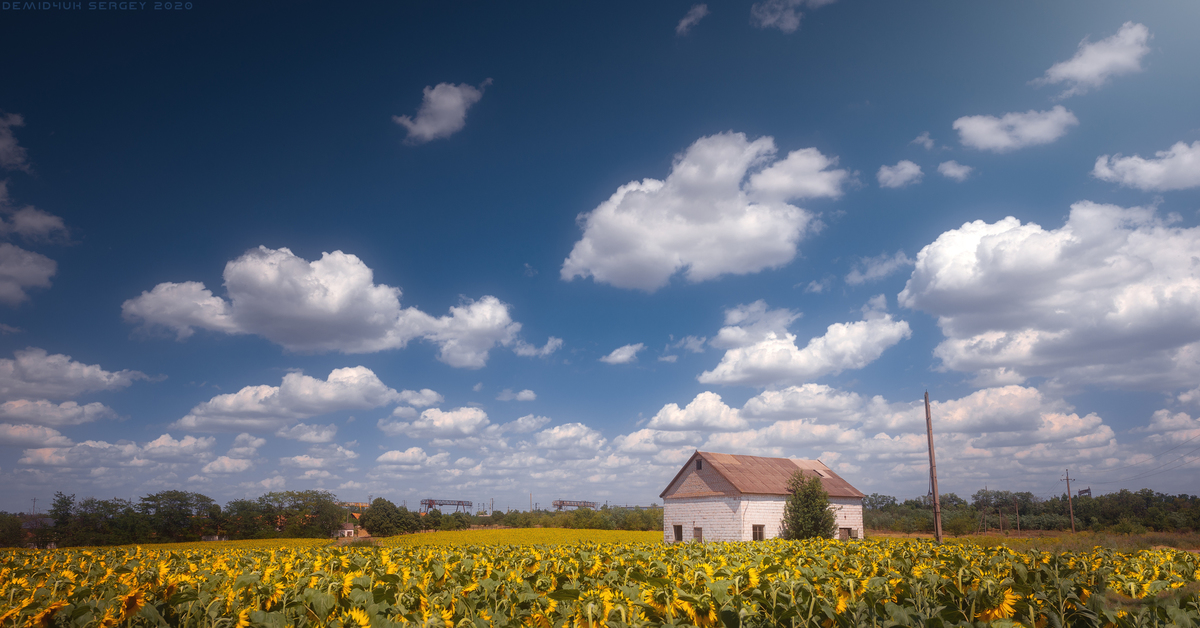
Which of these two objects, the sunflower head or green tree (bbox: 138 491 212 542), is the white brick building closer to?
the sunflower head

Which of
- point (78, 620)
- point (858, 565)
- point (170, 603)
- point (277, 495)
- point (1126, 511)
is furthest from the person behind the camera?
point (1126, 511)

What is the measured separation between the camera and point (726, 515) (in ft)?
→ 119

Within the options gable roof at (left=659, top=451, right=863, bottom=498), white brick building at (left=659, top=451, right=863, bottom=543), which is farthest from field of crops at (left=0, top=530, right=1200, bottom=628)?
gable roof at (left=659, top=451, right=863, bottom=498)

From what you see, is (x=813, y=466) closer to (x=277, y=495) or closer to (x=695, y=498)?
(x=695, y=498)

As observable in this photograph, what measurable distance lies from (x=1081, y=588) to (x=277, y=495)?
77143 mm

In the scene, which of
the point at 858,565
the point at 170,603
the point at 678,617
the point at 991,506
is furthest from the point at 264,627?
the point at 991,506

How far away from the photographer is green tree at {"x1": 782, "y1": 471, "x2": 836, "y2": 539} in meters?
34.0

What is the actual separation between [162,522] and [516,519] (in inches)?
1864

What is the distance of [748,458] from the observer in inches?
1709

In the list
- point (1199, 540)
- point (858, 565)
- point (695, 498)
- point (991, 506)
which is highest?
point (858, 565)

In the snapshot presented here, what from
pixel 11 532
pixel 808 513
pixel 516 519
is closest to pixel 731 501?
pixel 808 513

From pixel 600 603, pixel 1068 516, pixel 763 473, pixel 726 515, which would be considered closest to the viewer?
pixel 600 603

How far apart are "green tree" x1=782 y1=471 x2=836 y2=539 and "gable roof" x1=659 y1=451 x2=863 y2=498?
228 centimetres

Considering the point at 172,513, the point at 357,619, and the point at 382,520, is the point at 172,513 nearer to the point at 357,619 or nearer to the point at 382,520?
the point at 382,520
